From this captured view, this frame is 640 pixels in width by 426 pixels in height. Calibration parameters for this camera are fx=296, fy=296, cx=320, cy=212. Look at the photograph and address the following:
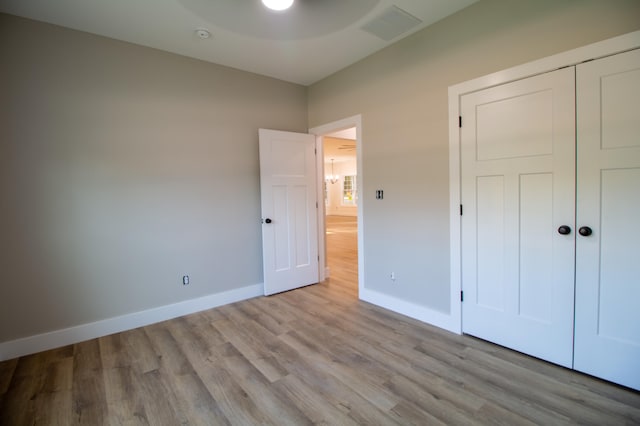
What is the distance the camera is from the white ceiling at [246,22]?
235 centimetres

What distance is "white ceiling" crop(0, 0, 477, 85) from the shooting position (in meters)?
2.35

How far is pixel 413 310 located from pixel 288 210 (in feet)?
6.43

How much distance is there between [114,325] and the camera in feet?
9.54

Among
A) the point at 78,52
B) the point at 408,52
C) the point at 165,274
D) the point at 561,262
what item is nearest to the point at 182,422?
the point at 165,274

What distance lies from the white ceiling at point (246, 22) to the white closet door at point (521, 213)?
98 centimetres

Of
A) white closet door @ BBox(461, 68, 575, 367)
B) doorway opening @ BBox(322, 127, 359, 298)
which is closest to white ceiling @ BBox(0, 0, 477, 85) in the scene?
white closet door @ BBox(461, 68, 575, 367)

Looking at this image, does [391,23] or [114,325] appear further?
[114,325]

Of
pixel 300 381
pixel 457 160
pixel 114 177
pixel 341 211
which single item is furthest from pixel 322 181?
pixel 341 211

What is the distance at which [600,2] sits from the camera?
6.19 feet

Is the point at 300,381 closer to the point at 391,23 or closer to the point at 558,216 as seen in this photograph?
the point at 558,216

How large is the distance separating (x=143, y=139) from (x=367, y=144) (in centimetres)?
240

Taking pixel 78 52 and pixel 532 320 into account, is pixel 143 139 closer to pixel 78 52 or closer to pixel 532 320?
pixel 78 52

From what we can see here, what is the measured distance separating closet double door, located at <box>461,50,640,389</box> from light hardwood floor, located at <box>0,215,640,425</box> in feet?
0.86

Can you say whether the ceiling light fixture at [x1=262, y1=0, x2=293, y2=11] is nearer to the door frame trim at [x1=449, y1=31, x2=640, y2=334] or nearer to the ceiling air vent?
the ceiling air vent
